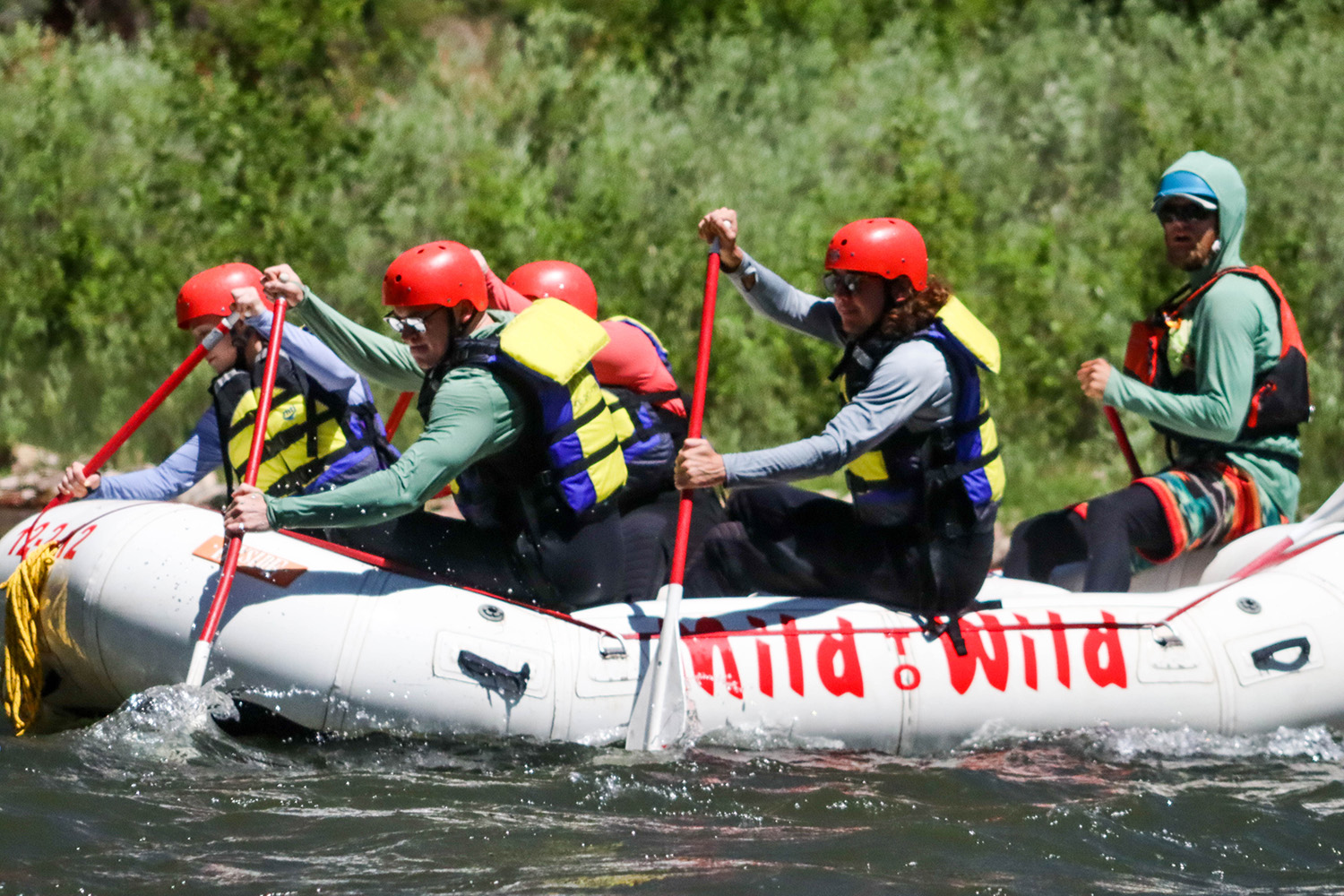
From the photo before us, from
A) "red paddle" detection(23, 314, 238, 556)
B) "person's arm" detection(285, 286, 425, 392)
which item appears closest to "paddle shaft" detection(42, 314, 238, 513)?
"red paddle" detection(23, 314, 238, 556)

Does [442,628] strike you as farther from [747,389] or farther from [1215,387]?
[747,389]

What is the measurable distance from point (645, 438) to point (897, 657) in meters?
1.31

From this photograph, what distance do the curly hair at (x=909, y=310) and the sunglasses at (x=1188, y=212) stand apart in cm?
128

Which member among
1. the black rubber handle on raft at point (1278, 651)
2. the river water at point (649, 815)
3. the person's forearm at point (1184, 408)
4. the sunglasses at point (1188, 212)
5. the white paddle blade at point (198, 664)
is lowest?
the river water at point (649, 815)

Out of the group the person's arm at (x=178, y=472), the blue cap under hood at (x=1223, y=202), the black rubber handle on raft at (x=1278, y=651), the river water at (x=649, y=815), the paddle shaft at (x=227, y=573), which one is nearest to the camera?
the river water at (x=649, y=815)

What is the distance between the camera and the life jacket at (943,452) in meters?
5.12

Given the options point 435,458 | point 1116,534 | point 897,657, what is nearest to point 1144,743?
point 1116,534

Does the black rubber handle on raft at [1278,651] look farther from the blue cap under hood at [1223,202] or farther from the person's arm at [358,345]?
the person's arm at [358,345]

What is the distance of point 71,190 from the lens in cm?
1204

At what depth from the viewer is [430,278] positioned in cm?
496

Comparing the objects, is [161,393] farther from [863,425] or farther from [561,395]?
[863,425]

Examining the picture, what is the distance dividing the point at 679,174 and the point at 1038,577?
683 centimetres

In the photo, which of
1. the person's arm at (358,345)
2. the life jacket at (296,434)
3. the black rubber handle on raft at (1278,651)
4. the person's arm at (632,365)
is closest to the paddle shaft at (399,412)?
the life jacket at (296,434)

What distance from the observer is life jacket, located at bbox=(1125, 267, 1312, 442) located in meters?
5.83
